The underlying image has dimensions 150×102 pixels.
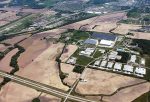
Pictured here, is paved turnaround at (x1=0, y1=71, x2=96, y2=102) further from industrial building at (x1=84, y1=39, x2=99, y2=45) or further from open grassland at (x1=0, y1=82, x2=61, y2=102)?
industrial building at (x1=84, y1=39, x2=99, y2=45)

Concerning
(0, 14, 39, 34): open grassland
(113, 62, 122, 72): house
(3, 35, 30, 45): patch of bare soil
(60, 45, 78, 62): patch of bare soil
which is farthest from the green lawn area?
(0, 14, 39, 34): open grassland

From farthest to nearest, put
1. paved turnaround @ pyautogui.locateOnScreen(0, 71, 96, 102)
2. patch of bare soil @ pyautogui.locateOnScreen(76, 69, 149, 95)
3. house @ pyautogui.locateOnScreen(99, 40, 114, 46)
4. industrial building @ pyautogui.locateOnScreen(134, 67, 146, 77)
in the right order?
1. house @ pyautogui.locateOnScreen(99, 40, 114, 46)
2. industrial building @ pyautogui.locateOnScreen(134, 67, 146, 77)
3. patch of bare soil @ pyautogui.locateOnScreen(76, 69, 149, 95)
4. paved turnaround @ pyautogui.locateOnScreen(0, 71, 96, 102)

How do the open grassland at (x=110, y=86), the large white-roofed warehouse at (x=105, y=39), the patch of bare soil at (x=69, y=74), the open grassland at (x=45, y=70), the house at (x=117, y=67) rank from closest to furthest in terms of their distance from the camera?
the open grassland at (x=110, y=86)
the patch of bare soil at (x=69, y=74)
the open grassland at (x=45, y=70)
the house at (x=117, y=67)
the large white-roofed warehouse at (x=105, y=39)

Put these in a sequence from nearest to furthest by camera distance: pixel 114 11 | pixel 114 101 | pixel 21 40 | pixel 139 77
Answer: pixel 114 101, pixel 139 77, pixel 21 40, pixel 114 11

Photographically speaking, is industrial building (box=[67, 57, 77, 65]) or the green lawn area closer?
industrial building (box=[67, 57, 77, 65])

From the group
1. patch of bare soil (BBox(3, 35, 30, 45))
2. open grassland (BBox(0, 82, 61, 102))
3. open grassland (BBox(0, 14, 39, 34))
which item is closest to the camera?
open grassland (BBox(0, 82, 61, 102))

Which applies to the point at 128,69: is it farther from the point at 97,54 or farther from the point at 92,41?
the point at 92,41

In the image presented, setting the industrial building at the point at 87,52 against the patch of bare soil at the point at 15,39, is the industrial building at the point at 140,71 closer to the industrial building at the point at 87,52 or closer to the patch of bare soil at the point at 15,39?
the industrial building at the point at 87,52

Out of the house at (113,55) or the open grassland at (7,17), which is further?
the open grassland at (7,17)

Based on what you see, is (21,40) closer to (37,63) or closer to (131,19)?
(37,63)

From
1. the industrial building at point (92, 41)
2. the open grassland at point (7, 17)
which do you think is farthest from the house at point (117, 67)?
the open grassland at point (7, 17)

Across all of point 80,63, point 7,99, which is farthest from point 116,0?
point 7,99
